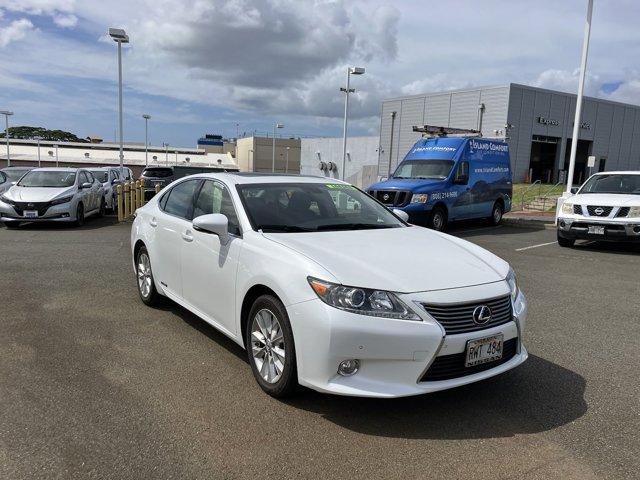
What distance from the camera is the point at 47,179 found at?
14.8 meters

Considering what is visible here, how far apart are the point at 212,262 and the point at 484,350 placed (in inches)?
87.9

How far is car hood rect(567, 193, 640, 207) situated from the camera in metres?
10.6

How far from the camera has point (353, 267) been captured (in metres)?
3.51

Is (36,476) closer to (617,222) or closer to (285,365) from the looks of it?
(285,365)

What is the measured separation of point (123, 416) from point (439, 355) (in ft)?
6.71

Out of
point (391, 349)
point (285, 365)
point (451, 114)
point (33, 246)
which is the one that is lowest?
point (33, 246)

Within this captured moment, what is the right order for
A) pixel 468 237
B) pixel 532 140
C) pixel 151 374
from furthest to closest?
pixel 532 140
pixel 468 237
pixel 151 374

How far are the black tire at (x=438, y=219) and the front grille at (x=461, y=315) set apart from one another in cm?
1025

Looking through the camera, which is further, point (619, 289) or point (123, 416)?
point (619, 289)

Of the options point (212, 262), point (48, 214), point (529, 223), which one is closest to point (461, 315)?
point (212, 262)

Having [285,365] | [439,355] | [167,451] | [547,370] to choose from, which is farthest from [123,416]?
[547,370]

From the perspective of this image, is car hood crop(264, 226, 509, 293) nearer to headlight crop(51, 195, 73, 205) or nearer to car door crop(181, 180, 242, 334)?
car door crop(181, 180, 242, 334)

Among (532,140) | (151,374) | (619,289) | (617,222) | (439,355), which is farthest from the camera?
(532,140)

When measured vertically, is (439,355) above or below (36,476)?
above
